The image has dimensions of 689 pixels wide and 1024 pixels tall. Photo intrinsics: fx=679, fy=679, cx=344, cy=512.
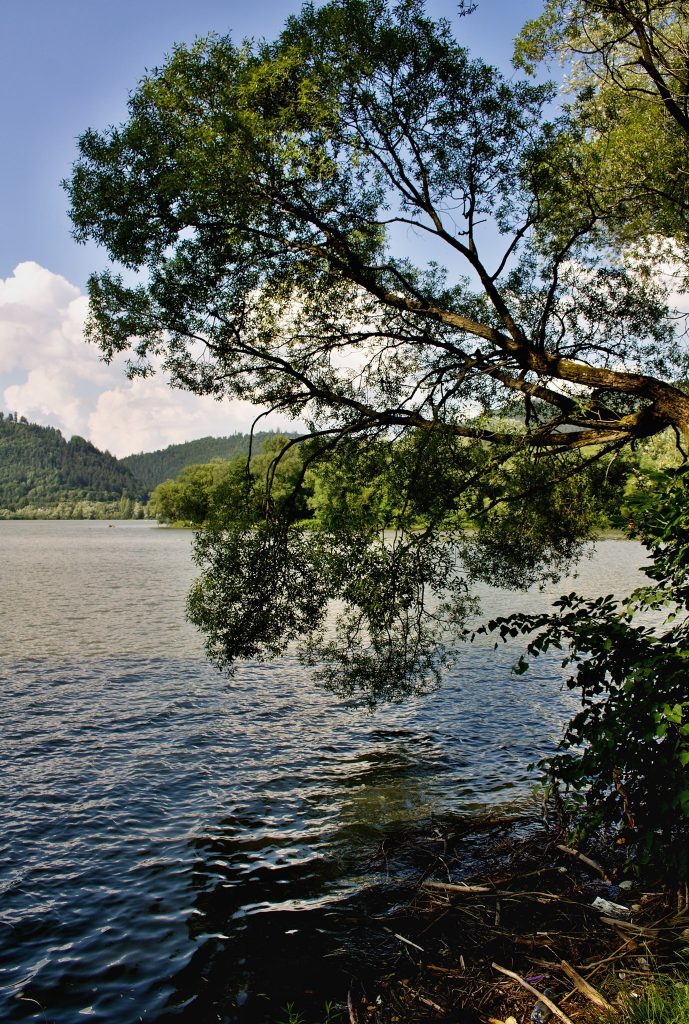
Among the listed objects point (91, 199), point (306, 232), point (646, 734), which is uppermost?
point (91, 199)

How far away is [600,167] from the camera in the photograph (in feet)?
36.5

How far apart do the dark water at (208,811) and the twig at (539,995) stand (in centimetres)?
170

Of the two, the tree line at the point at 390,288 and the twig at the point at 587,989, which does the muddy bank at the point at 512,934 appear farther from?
the tree line at the point at 390,288

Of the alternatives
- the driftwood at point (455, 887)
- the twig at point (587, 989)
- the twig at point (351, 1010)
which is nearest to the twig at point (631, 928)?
the twig at point (587, 989)

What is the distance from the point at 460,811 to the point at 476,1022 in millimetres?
5175

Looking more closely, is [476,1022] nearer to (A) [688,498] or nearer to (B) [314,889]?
(B) [314,889]

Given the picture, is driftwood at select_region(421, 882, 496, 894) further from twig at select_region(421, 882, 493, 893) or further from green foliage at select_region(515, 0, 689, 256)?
green foliage at select_region(515, 0, 689, 256)

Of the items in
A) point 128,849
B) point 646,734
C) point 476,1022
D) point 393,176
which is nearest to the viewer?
point 476,1022

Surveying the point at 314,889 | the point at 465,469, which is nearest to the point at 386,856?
the point at 314,889

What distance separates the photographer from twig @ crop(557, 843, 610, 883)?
7.80 m

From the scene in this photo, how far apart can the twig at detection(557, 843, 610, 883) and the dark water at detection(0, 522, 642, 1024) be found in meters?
2.27

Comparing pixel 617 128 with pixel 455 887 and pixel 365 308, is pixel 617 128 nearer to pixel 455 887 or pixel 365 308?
pixel 365 308

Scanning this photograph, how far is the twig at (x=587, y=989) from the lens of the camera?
513 centimetres

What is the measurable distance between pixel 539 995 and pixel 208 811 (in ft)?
23.4
